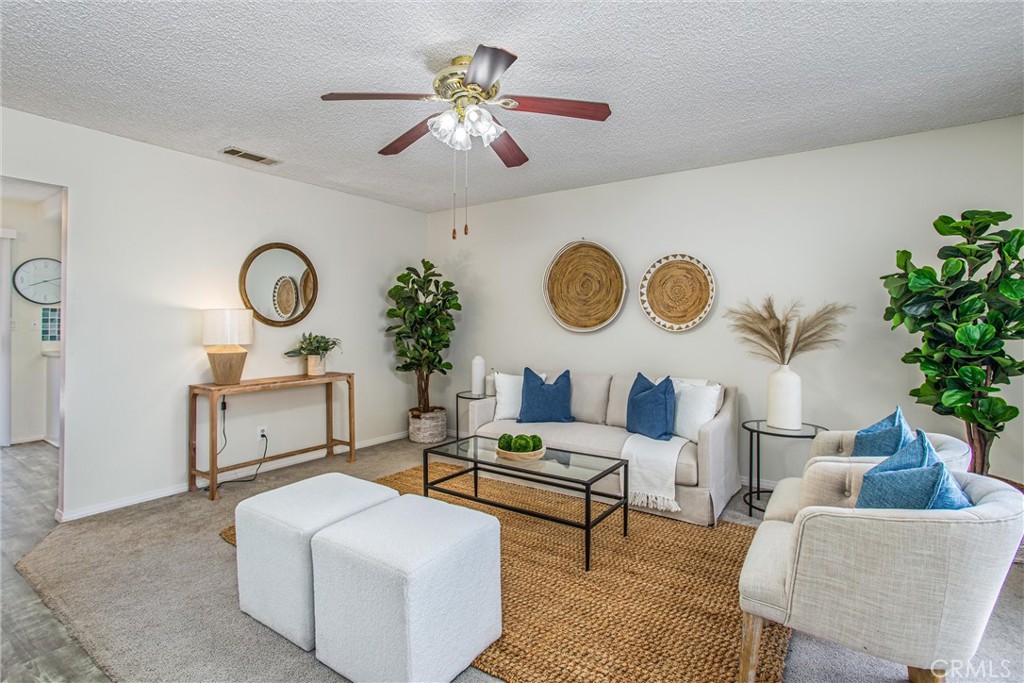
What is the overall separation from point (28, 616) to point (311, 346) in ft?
8.64

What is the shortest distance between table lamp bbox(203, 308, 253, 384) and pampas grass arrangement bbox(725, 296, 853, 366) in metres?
3.83

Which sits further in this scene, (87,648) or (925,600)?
(87,648)

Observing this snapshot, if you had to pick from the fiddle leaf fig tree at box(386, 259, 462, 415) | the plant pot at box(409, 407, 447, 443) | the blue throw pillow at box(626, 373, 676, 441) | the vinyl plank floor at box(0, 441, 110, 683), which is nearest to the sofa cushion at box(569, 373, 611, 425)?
the blue throw pillow at box(626, 373, 676, 441)

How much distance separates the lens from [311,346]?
4523mm

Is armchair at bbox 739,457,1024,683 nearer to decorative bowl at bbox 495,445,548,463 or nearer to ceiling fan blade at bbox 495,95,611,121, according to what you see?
decorative bowl at bbox 495,445,548,463

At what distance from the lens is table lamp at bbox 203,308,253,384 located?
373 centimetres

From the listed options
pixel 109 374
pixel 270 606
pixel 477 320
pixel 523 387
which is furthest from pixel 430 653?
pixel 477 320

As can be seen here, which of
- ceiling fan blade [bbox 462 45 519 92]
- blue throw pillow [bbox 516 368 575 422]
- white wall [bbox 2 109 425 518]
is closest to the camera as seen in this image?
ceiling fan blade [bbox 462 45 519 92]

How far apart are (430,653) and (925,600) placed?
59.4 inches

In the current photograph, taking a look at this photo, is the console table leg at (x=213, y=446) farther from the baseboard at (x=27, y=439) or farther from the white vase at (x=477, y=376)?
the baseboard at (x=27, y=439)

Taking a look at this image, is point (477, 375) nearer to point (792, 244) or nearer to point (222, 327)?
point (222, 327)

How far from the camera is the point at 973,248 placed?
272 centimetres

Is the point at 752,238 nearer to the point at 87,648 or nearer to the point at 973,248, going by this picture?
the point at 973,248

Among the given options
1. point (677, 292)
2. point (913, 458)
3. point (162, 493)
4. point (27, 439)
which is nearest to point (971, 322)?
point (913, 458)
